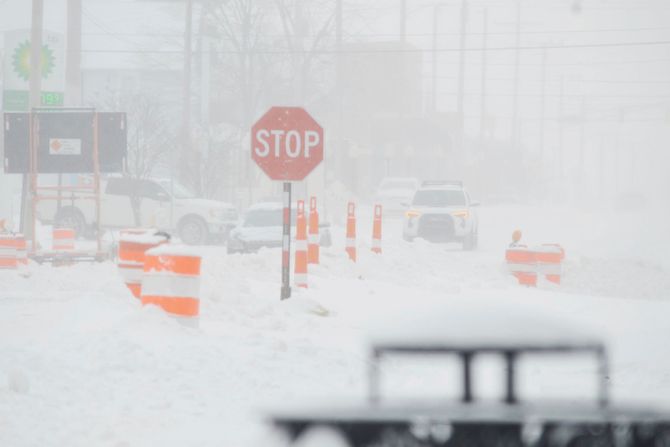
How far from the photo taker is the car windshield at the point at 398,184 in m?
55.2

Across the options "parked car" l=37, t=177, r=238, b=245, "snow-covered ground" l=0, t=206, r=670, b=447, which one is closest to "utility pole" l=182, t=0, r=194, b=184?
"parked car" l=37, t=177, r=238, b=245

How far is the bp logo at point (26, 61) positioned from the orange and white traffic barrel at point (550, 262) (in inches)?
609

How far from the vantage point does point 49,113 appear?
→ 23859 millimetres

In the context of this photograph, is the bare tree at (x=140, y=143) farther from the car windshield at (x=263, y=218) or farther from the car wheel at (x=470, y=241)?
the car wheel at (x=470, y=241)

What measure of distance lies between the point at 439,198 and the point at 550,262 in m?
13.5

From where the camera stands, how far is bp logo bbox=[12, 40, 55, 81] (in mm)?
32031

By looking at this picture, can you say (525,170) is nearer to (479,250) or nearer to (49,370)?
(479,250)

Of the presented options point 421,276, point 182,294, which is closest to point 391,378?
point 182,294

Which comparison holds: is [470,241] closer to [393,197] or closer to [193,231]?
[193,231]

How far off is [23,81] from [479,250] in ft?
45.4

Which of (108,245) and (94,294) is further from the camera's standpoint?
(108,245)

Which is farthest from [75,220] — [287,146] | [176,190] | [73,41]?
[287,146]

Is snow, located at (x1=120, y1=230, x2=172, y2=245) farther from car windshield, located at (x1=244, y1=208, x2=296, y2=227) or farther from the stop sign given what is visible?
car windshield, located at (x1=244, y1=208, x2=296, y2=227)

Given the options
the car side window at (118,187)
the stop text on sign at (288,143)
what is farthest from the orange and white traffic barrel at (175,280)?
the car side window at (118,187)
